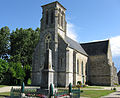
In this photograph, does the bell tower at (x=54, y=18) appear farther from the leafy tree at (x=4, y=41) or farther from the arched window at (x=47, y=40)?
the leafy tree at (x=4, y=41)

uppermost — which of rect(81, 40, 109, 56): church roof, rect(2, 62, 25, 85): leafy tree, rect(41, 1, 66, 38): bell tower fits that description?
rect(41, 1, 66, 38): bell tower

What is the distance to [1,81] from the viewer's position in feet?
119

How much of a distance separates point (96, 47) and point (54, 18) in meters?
19.5

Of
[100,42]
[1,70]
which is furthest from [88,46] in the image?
[1,70]

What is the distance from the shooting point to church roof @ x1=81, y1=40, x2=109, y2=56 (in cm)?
4429

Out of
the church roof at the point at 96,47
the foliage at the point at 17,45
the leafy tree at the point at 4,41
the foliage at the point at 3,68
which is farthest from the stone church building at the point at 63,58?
the leafy tree at the point at 4,41

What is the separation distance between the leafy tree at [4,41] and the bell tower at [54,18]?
657 inches

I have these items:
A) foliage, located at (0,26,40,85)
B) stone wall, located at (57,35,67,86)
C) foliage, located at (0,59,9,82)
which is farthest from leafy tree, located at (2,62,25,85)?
stone wall, located at (57,35,67,86)

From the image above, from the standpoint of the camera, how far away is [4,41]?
4550 centimetres

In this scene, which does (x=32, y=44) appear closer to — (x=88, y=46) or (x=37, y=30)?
(x=37, y=30)

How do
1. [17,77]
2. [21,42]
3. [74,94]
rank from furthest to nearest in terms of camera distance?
[21,42] → [17,77] → [74,94]

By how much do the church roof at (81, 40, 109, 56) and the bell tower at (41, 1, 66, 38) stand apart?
1397cm

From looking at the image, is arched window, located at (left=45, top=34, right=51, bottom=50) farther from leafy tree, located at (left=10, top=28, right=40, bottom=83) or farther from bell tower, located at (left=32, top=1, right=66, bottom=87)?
leafy tree, located at (left=10, top=28, right=40, bottom=83)

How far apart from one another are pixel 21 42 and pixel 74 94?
35392 mm
